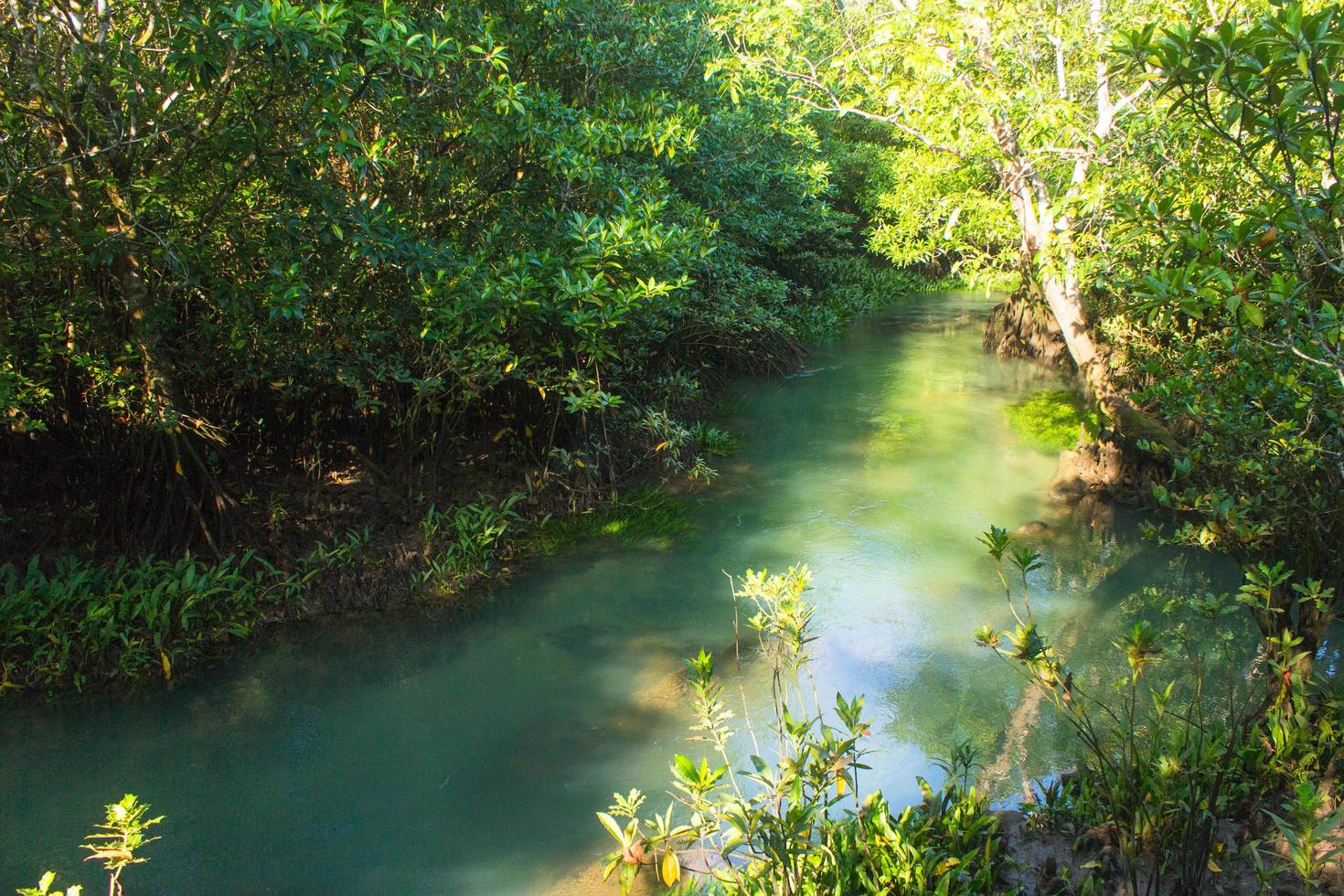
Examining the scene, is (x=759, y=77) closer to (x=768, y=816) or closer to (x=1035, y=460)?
(x=1035, y=460)

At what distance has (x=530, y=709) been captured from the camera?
5.46m

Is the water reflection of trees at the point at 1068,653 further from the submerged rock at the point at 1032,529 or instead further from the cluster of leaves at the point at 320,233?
the cluster of leaves at the point at 320,233

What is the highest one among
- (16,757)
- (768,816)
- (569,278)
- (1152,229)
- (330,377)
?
(1152,229)

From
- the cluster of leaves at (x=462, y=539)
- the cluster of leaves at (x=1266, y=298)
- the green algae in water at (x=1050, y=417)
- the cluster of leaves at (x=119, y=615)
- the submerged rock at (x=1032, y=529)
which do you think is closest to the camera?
the cluster of leaves at (x=1266, y=298)

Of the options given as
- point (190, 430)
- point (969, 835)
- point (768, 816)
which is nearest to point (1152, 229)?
point (969, 835)

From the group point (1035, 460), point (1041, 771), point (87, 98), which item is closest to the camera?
point (1041, 771)

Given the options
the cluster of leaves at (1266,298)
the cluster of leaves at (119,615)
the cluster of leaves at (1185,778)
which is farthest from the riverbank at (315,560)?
the cluster of leaves at (1266,298)

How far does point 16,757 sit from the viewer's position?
4977 mm

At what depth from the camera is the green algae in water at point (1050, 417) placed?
1046cm

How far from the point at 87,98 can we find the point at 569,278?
2.82 m

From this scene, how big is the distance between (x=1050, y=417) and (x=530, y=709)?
808 cm

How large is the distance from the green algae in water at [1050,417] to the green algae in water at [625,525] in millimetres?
4451

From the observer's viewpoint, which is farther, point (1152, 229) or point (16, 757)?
point (16, 757)

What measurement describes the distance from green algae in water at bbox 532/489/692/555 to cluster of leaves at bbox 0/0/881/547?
357mm
